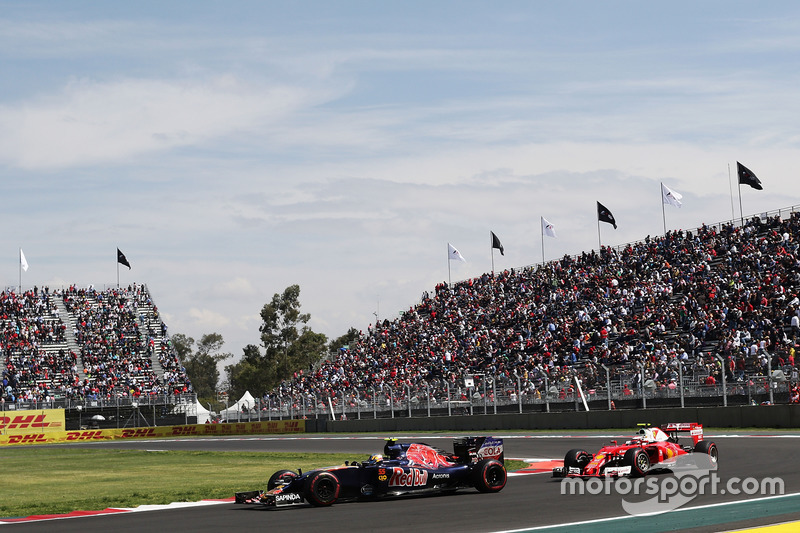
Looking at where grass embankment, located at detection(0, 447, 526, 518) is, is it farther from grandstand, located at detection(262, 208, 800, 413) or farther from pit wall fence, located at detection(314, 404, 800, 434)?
grandstand, located at detection(262, 208, 800, 413)

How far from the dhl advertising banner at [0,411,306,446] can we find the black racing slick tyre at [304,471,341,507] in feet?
132

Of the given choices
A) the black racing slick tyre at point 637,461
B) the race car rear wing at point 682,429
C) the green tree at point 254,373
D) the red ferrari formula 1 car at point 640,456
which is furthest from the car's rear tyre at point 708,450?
the green tree at point 254,373

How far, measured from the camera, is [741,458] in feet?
63.8

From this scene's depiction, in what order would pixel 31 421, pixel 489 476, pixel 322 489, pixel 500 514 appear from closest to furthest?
pixel 500 514 → pixel 322 489 → pixel 489 476 → pixel 31 421

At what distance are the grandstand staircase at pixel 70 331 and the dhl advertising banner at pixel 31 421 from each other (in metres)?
8.88

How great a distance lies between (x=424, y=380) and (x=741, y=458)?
31.6 metres

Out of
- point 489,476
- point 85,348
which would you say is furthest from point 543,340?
point 85,348

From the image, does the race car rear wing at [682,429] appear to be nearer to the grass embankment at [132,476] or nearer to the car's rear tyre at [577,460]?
the car's rear tyre at [577,460]

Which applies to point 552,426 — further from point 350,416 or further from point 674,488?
point 674,488

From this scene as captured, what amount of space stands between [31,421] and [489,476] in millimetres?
48187

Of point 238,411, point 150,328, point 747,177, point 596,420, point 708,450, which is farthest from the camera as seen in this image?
point 150,328

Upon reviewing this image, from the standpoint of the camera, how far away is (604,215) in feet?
192

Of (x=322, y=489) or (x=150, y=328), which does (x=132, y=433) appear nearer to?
(x=150, y=328)

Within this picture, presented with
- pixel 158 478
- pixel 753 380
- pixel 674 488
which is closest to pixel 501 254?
pixel 753 380
